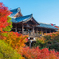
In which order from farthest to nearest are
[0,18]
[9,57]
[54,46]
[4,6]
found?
[54,46], [4,6], [0,18], [9,57]

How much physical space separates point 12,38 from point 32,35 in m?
8.36

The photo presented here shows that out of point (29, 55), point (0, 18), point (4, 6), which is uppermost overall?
point (4, 6)

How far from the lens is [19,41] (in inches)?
212

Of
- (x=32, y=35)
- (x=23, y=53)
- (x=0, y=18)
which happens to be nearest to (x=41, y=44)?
(x=32, y=35)

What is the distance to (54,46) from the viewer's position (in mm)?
10977

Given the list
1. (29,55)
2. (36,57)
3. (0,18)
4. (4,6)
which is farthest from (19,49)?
(4,6)

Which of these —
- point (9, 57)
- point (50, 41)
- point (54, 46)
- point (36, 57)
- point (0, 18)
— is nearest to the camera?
point (9, 57)

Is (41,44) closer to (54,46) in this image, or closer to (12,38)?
(54,46)

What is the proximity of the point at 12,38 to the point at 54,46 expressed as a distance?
7.35 m

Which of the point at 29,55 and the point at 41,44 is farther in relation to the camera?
the point at 41,44

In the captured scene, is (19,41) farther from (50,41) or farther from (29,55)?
(50,41)

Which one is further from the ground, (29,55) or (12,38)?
(12,38)

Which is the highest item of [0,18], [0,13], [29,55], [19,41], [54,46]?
[0,13]

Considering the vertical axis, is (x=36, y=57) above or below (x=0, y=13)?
below
